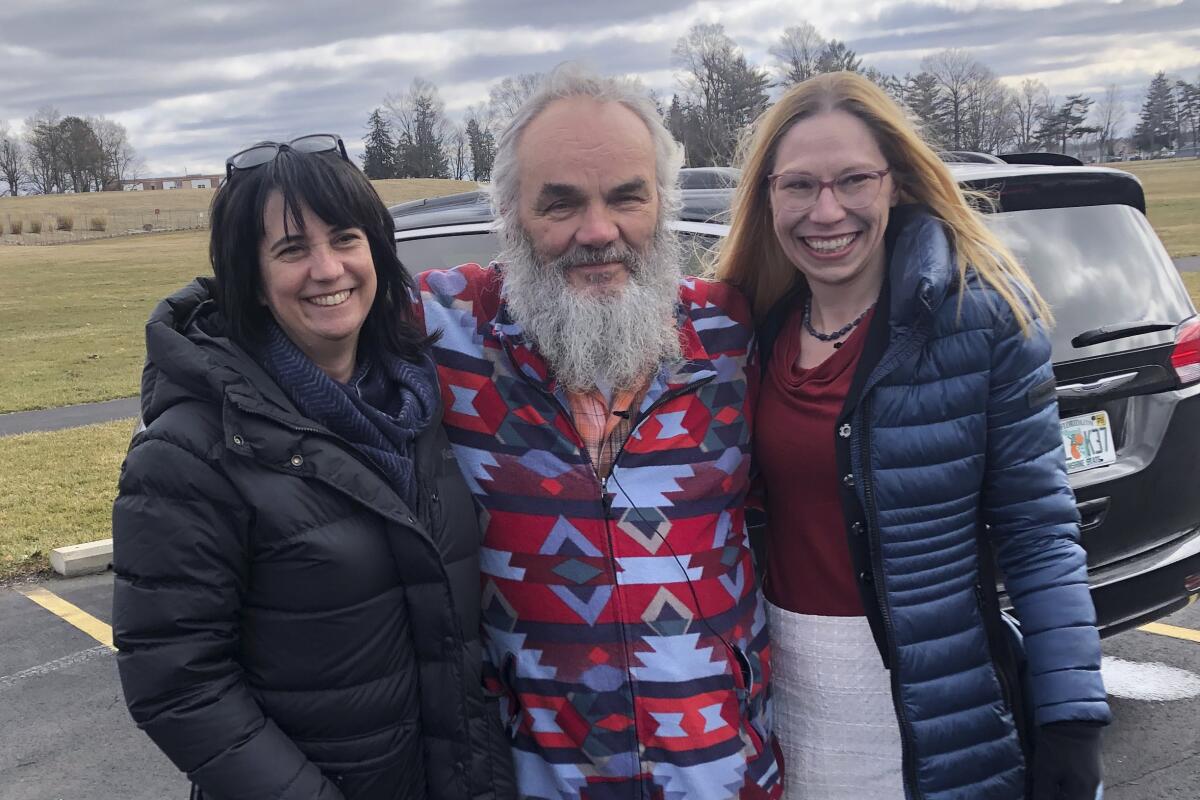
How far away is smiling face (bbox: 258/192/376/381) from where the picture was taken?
1793mm

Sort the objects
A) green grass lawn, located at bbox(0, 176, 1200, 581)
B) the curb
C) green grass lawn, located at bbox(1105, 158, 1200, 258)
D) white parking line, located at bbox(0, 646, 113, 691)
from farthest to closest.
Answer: green grass lawn, located at bbox(1105, 158, 1200, 258) → green grass lawn, located at bbox(0, 176, 1200, 581) → the curb → white parking line, located at bbox(0, 646, 113, 691)

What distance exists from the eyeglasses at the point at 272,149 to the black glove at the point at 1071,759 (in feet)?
5.62

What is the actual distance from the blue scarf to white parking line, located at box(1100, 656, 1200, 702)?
122 inches

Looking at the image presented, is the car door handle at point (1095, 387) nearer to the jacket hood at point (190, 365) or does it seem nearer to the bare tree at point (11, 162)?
the jacket hood at point (190, 365)

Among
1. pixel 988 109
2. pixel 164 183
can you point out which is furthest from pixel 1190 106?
pixel 164 183

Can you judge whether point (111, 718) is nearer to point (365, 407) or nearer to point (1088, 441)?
point (365, 407)

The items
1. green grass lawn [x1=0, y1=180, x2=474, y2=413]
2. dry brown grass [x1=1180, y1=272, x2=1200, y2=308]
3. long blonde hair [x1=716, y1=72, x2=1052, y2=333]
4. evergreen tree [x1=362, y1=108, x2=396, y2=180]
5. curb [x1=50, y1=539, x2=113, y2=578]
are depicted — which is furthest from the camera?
evergreen tree [x1=362, y1=108, x2=396, y2=180]

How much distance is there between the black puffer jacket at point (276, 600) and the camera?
5.12 feet

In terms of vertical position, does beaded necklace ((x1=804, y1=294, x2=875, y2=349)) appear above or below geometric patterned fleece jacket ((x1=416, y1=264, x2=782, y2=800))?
above

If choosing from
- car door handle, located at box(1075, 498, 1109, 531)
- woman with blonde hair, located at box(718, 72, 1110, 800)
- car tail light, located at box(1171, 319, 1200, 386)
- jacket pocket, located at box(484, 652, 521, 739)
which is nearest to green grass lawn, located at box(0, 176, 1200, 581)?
jacket pocket, located at box(484, 652, 521, 739)

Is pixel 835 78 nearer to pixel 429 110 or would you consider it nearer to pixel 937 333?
pixel 937 333

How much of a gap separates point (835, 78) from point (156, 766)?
331cm

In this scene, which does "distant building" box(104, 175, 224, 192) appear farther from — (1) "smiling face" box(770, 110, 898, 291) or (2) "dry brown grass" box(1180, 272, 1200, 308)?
(1) "smiling face" box(770, 110, 898, 291)

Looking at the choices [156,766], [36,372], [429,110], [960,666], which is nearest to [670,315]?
[960,666]
